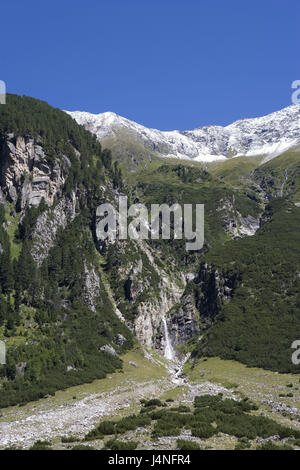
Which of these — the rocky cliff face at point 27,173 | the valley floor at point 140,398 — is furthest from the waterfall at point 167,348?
the rocky cliff face at point 27,173

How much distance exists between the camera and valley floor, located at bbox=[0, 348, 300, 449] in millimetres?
44281

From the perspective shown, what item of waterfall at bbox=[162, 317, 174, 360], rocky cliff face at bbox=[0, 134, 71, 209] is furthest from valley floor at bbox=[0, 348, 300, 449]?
rocky cliff face at bbox=[0, 134, 71, 209]

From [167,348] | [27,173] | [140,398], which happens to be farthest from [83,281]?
[140,398]

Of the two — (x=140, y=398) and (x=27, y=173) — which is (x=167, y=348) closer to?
(x=140, y=398)

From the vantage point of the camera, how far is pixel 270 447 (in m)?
35.8

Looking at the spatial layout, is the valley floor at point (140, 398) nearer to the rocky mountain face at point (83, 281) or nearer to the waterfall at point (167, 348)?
the rocky mountain face at point (83, 281)

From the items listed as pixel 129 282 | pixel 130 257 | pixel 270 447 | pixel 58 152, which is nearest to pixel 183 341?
pixel 129 282

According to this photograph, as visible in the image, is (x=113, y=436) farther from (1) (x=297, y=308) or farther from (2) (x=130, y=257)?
(2) (x=130, y=257)

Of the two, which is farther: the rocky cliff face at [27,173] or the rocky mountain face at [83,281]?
the rocky cliff face at [27,173]

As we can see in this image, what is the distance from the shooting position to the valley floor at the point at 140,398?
44.3m

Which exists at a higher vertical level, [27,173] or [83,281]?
Answer: [27,173]

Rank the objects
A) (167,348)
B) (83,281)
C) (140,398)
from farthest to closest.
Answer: (167,348) < (83,281) < (140,398)

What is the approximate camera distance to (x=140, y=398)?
251ft
